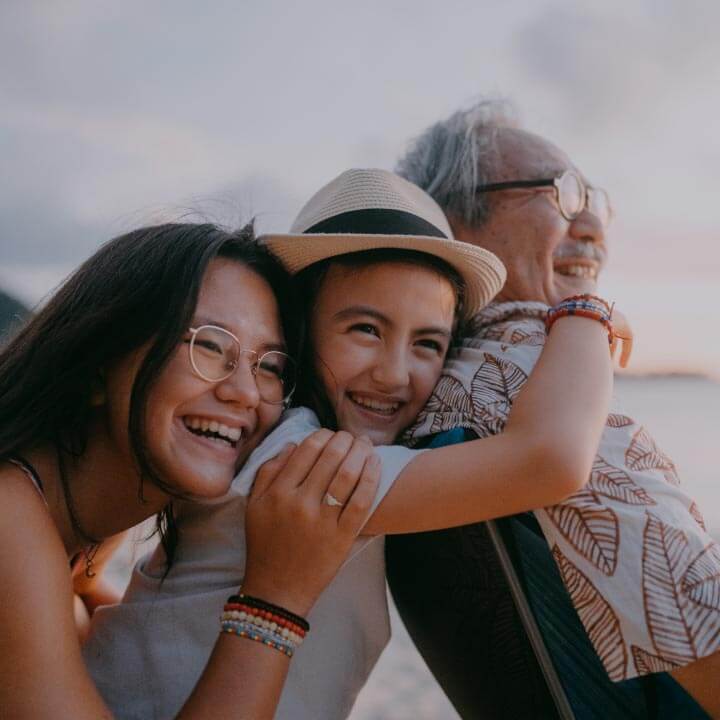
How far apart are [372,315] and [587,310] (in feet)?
1.94

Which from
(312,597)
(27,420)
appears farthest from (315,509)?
(27,420)

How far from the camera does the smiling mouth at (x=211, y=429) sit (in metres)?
1.99

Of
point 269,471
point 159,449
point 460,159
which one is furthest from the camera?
point 460,159

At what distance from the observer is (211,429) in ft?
6.57

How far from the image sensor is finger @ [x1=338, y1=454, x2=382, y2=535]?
1.74m

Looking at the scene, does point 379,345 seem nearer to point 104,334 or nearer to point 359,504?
point 359,504

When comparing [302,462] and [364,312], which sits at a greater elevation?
[364,312]

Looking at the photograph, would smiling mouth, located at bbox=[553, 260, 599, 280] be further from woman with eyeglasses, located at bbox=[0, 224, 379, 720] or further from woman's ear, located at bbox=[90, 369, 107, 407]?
woman's ear, located at bbox=[90, 369, 107, 407]

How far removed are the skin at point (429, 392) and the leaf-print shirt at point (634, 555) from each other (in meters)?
0.11

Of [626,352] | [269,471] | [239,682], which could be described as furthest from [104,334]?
[626,352]

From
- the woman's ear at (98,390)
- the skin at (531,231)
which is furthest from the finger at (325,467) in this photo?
the skin at (531,231)

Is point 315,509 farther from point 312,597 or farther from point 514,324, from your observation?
point 514,324

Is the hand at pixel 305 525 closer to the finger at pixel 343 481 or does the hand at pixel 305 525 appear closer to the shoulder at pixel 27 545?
the finger at pixel 343 481

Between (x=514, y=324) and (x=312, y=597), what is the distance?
106cm
